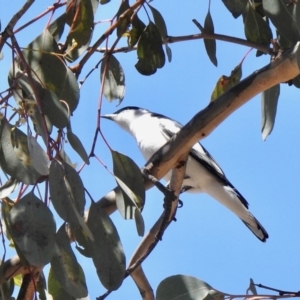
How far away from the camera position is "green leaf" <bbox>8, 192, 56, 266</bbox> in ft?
4.98

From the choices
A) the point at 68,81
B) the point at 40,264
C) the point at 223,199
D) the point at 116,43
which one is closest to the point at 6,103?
the point at 68,81

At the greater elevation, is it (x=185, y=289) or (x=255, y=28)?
(x=255, y=28)

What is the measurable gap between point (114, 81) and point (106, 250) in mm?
697

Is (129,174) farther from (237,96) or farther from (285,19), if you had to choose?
(285,19)

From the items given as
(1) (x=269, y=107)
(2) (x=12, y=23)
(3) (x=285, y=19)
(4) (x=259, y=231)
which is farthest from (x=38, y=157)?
(4) (x=259, y=231)

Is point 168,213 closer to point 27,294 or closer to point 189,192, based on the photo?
point 27,294

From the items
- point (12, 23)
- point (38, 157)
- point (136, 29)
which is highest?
point (136, 29)

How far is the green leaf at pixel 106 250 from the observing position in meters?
1.62

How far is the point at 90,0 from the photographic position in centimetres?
203

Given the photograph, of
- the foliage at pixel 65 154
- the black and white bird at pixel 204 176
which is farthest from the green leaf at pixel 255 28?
the black and white bird at pixel 204 176

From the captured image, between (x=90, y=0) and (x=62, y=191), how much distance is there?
651mm

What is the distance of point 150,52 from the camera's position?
2197 millimetres

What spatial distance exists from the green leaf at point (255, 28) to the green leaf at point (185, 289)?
2.18 ft

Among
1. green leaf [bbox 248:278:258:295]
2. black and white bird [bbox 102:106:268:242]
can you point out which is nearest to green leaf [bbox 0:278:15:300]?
Result: green leaf [bbox 248:278:258:295]
